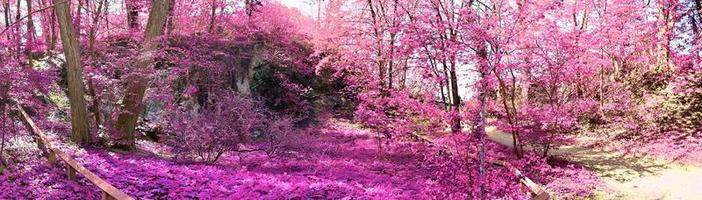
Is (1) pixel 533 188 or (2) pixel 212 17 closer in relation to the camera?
(1) pixel 533 188

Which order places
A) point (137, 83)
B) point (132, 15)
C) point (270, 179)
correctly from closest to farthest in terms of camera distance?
point (270, 179) → point (137, 83) → point (132, 15)

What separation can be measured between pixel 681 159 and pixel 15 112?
16062mm

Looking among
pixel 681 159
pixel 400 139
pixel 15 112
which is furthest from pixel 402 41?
pixel 15 112

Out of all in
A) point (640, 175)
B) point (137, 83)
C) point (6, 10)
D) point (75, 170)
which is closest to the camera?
point (75, 170)

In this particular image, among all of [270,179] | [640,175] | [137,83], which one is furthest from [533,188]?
[137,83]

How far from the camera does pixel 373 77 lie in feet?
63.9

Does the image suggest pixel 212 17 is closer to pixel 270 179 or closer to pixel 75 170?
pixel 270 179

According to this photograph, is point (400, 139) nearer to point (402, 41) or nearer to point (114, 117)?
point (402, 41)

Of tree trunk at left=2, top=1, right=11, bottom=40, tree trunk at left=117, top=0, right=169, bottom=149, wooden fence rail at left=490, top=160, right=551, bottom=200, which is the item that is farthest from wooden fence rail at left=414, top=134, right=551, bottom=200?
tree trunk at left=2, top=1, right=11, bottom=40

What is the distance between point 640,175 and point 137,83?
38.0 ft

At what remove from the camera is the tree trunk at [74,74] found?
31.7 ft

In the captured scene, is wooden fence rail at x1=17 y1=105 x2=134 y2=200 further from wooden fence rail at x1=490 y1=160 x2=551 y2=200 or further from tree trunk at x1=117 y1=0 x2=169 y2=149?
wooden fence rail at x1=490 y1=160 x2=551 y2=200

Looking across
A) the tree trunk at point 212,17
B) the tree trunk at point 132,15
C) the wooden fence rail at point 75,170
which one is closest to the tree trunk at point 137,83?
the wooden fence rail at point 75,170

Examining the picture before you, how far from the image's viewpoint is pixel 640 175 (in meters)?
11.1
